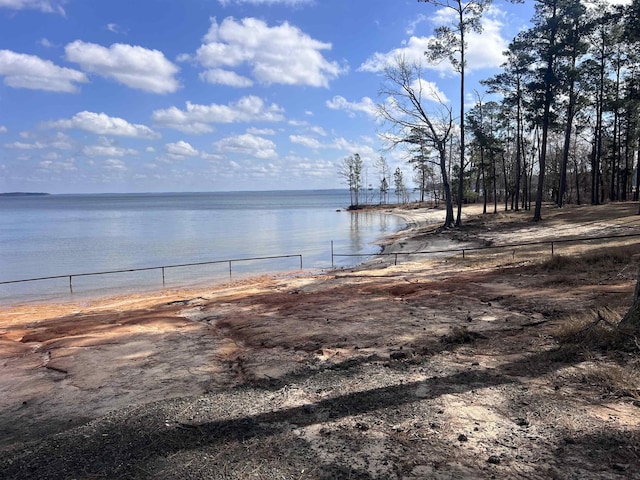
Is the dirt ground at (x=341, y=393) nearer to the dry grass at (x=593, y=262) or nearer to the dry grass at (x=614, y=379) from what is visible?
the dry grass at (x=614, y=379)

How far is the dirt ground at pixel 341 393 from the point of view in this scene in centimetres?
359

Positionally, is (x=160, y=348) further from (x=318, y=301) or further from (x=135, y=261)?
(x=135, y=261)

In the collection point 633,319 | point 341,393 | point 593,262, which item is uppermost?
point 633,319

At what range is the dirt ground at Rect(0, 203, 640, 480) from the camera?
3.59 meters

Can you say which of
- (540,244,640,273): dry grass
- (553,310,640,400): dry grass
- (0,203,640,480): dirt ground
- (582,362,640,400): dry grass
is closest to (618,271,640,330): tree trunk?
(553,310,640,400): dry grass

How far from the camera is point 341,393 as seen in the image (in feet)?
16.3

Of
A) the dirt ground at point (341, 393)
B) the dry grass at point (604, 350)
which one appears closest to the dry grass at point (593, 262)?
the dirt ground at point (341, 393)

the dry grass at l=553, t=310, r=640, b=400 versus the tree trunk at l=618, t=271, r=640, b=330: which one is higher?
the tree trunk at l=618, t=271, r=640, b=330

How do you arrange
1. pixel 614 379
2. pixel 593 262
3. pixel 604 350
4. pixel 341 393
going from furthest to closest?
pixel 593 262 < pixel 604 350 < pixel 341 393 < pixel 614 379

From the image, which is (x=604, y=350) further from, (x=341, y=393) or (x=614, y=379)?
(x=341, y=393)

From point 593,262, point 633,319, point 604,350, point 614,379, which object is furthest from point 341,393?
point 593,262

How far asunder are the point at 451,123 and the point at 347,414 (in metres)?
33.6

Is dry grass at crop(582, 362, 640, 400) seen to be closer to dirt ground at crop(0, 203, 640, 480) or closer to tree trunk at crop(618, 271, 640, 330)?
dirt ground at crop(0, 203, 640, 480)

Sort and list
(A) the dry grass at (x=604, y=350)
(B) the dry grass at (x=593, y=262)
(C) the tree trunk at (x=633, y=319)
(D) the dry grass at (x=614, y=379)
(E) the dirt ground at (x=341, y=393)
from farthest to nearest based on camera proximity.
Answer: (B) the dry grass at (x=593, y=262)
(C) the tree trunk at (x=633, y=319)
(A) the dry grass at (x=604, y=350)
(D) the dry grass at (x=614, y=379)
(E) the dirt ground at (x=341, y=393)
